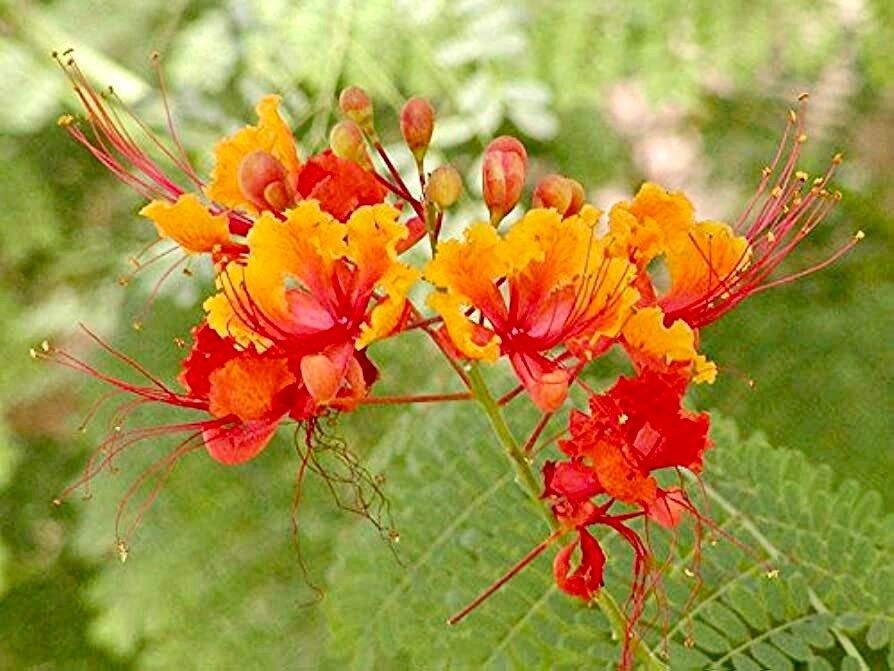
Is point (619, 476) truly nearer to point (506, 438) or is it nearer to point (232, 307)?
point (506, 438)

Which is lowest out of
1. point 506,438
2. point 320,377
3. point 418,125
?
point 506,438

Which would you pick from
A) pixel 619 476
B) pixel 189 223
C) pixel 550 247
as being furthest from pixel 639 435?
pixel 189 223

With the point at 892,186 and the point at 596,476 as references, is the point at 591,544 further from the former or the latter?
the point at 892,186

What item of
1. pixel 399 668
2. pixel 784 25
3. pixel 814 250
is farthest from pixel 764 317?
pixel 399 668

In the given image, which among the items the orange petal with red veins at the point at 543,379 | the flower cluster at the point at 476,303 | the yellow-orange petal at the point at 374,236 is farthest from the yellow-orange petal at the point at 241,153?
the orange petal with red veins at the point at 543,379

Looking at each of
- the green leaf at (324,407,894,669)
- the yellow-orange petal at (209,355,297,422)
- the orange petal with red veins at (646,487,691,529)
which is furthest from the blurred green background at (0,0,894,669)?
the yellow-orange petal at (209,355,297,422)

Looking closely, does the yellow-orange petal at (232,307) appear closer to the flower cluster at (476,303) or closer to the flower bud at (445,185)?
the flower cluster at (476,303)
